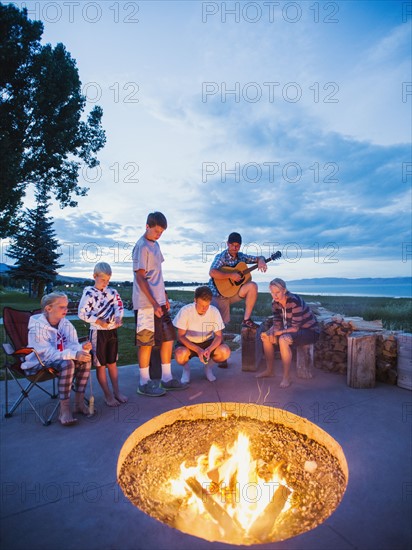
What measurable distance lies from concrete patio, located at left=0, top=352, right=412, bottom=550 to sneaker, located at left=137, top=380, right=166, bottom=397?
0.08 metres

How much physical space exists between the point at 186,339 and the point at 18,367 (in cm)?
182

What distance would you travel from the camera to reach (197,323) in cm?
412

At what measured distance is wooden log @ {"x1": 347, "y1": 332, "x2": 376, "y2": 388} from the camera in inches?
152

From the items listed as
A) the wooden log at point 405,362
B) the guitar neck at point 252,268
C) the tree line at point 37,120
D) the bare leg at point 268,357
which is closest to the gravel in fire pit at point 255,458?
the bare leg at point 268,357

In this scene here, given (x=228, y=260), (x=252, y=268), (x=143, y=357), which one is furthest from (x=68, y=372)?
(x=252, y=268)

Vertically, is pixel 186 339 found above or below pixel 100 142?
below

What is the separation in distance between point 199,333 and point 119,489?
230cm

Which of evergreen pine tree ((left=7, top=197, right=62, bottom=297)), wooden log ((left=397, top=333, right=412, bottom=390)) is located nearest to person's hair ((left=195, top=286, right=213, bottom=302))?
wooden log ((left=397, top=333, right=412, bottom=390))

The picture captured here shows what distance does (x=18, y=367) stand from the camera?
326 cm

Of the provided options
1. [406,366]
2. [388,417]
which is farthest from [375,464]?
[406,366]

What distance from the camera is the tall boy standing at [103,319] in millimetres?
3264

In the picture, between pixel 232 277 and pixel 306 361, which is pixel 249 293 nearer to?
pixel 232 277

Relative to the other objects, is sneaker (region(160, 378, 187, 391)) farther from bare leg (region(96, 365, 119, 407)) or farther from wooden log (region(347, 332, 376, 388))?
wooden log (region(347, 332, 376, 388))

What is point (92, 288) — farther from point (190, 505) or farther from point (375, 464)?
point (375, 464)
